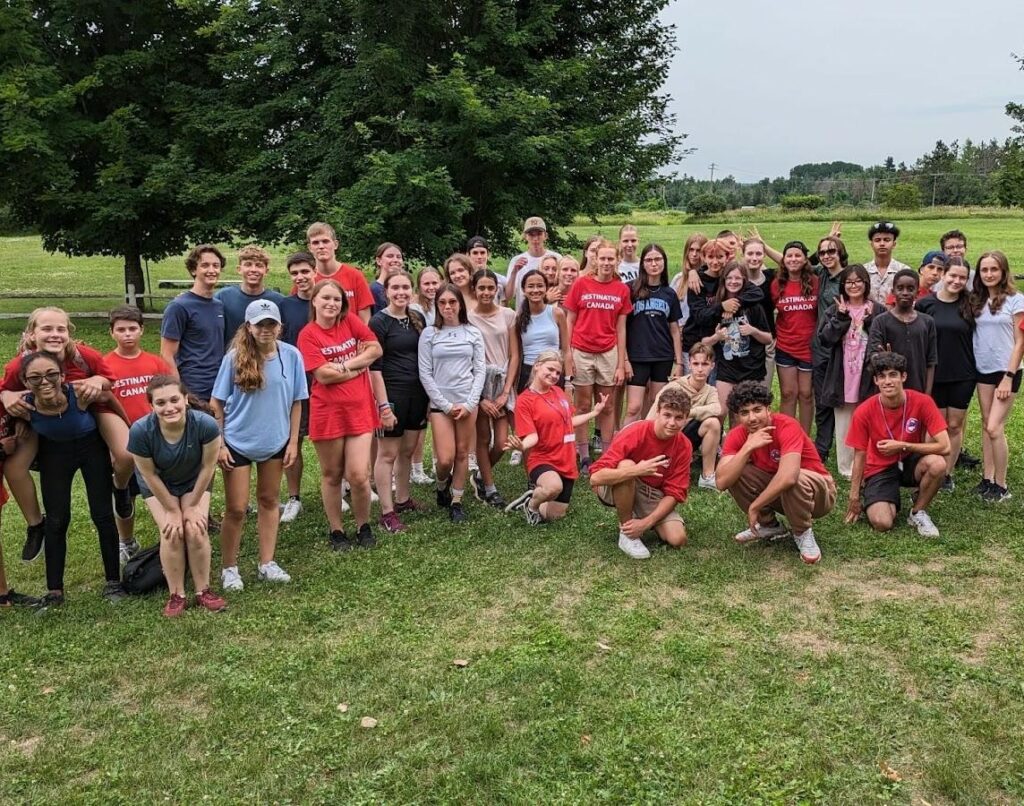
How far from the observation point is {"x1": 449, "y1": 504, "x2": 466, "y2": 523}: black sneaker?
643cm

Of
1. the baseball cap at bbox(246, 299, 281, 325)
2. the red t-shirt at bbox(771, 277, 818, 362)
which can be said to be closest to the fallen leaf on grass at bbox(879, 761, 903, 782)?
the baseball cap at bbox(246, 299, 281, 325)

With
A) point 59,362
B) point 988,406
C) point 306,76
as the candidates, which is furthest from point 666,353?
point 306,76

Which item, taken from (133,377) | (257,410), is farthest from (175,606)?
(133,377)

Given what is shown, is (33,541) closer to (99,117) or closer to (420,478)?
(420,478)

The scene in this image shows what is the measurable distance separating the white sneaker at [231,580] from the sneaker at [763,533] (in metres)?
3.50

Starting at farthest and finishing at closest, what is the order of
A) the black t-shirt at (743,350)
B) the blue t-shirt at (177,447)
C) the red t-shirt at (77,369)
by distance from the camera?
the black t-shirt at (743,350) → the red t-shirt at (77,369) → the blue t-shirt at (177,447)

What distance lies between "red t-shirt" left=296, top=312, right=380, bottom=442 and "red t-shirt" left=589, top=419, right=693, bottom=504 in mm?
1754

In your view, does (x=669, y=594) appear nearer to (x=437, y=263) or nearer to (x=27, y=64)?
(x=437, y=263)

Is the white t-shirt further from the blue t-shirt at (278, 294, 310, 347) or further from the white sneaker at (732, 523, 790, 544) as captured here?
the blue t-shirt at (278, 294, 310, 347)

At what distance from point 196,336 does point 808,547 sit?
4.65 meters

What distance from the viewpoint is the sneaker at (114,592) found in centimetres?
514

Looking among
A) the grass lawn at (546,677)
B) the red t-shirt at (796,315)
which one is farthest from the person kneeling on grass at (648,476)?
the red t-shirt at (796,315)

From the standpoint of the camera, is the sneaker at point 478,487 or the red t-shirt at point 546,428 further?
the sneaker at point 478,487

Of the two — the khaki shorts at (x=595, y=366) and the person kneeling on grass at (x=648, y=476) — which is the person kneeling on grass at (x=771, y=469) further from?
the khaki shorts at (x=595, y=366)
